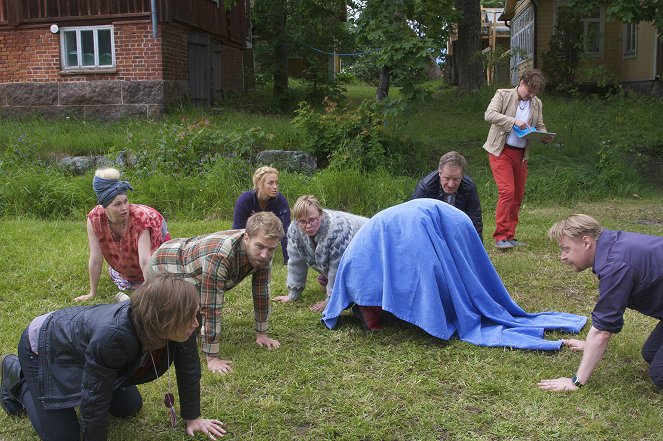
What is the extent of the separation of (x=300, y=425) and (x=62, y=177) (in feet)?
23.5

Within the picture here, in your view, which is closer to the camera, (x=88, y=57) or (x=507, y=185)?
(x=507, y=185)

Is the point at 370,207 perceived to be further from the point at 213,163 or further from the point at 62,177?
the point at 62,177

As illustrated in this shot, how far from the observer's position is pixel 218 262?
3.79 metres

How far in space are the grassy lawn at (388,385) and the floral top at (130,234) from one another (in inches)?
17.6

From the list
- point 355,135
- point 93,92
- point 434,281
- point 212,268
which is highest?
point 93,92

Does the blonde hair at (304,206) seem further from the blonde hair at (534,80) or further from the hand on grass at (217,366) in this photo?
the blonde hair at (534,80)

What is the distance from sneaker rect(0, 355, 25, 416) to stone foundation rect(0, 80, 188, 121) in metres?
11.0

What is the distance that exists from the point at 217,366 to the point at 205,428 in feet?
2.50

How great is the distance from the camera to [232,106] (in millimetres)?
16891

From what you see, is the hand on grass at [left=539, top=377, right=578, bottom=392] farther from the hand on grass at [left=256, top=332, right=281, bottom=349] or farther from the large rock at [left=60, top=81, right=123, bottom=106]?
the large rock at [left=60, top=81, right=123, bottom=106]

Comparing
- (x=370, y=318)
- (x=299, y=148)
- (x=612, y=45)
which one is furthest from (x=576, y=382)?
(x=612, y=45)

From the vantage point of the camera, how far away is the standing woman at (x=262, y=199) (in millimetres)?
5457

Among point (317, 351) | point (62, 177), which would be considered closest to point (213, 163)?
point (62, 177)

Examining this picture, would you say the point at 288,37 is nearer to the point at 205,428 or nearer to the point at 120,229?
the point at 120,229
